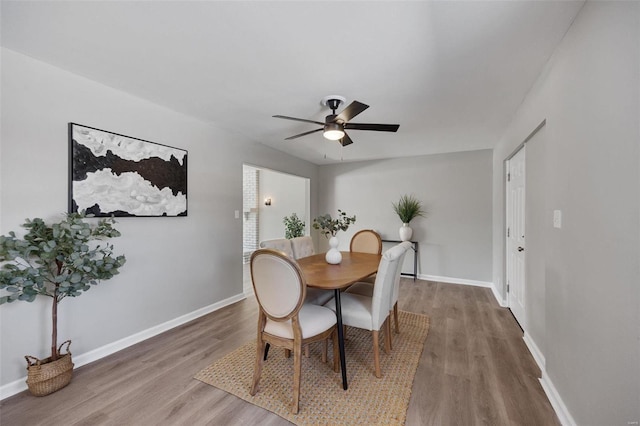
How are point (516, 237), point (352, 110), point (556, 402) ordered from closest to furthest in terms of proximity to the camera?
point (556, 402), point (352, 110), point (516, 237)

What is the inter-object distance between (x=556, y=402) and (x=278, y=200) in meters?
5.78

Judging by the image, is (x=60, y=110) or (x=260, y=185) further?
(x=260, y=185)

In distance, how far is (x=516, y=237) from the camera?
307 cm

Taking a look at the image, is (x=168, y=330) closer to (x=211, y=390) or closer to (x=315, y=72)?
(x=211, y=390)

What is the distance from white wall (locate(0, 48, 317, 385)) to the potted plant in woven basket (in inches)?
6.0

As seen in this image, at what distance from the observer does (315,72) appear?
2051 millimetres

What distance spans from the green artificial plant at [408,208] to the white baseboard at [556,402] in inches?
123

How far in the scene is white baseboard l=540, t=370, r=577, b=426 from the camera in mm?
1514

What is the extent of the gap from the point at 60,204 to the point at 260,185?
15.9ft

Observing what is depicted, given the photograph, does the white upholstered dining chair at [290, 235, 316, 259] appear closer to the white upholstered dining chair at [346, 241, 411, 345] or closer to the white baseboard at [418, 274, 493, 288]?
the white upholstered dining chair at [346, 241, 411, 345]

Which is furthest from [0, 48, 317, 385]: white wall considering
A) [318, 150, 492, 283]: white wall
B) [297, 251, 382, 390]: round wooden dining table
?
[318, 150, 492, 283]: white wall

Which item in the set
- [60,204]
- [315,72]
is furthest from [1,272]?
[315,72]

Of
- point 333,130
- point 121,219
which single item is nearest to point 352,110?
point 333,130

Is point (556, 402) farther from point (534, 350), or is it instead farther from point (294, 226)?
point (294, 226)
